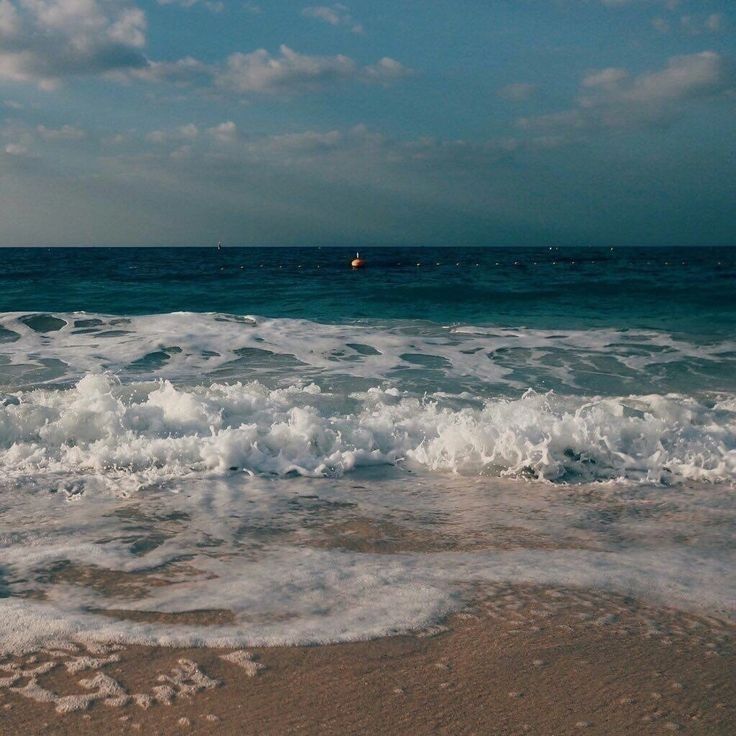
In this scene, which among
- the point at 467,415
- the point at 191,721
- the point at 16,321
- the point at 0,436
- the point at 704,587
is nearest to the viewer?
the point at 191,721

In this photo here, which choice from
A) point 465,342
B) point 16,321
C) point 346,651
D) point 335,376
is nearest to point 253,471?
point 346,651

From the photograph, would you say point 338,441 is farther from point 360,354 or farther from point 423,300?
point 423,300

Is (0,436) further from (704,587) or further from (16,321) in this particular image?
(16,321)

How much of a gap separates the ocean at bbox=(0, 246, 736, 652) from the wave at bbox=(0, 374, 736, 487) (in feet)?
0.07

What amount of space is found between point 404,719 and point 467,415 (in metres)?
4.44

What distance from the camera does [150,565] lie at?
3.81 meters

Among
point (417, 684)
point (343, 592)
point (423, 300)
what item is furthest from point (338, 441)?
point (423, 300)

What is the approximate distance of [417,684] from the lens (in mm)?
2750

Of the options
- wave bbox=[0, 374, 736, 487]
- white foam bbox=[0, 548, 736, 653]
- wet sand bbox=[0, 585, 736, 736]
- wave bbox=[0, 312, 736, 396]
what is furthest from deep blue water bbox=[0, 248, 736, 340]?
wet sand bbox=[0, 585, 736, 736]

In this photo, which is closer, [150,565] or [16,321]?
[150,565]

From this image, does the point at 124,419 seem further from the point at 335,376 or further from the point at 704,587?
the point at 704,587

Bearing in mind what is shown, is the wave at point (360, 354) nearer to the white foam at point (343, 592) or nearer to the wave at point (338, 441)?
the wave at point (338, 441)

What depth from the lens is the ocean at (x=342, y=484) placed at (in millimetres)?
3475

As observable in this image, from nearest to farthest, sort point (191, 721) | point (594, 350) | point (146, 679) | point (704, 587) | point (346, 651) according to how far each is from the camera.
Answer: point (191, 721), point (146, 679), point (346, 651), point (704, 587), point (594, 350)
